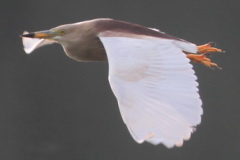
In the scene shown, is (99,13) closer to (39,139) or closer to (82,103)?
(82,103)

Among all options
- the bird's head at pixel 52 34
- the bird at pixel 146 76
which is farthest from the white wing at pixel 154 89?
the bird's head at pixel 52 34

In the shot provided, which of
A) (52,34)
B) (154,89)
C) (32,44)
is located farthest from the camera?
(32,44)

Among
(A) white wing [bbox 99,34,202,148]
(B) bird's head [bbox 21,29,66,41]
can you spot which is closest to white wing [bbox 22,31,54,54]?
(B) bird's head [bbox 21,29,66,41]

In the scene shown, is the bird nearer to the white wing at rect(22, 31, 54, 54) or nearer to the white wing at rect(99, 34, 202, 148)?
the white wing at rect(99, 34, 202, 148)

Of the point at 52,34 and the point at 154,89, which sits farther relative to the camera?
the point at 52,34

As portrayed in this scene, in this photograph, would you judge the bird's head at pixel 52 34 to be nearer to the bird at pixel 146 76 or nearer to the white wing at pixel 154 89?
the bird at pixel 146 76

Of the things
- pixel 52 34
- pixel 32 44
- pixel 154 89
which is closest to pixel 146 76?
pixel 154 89

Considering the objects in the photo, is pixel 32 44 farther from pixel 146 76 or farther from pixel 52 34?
pixel 146 76

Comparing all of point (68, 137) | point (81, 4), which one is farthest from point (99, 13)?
point (68, 137)
